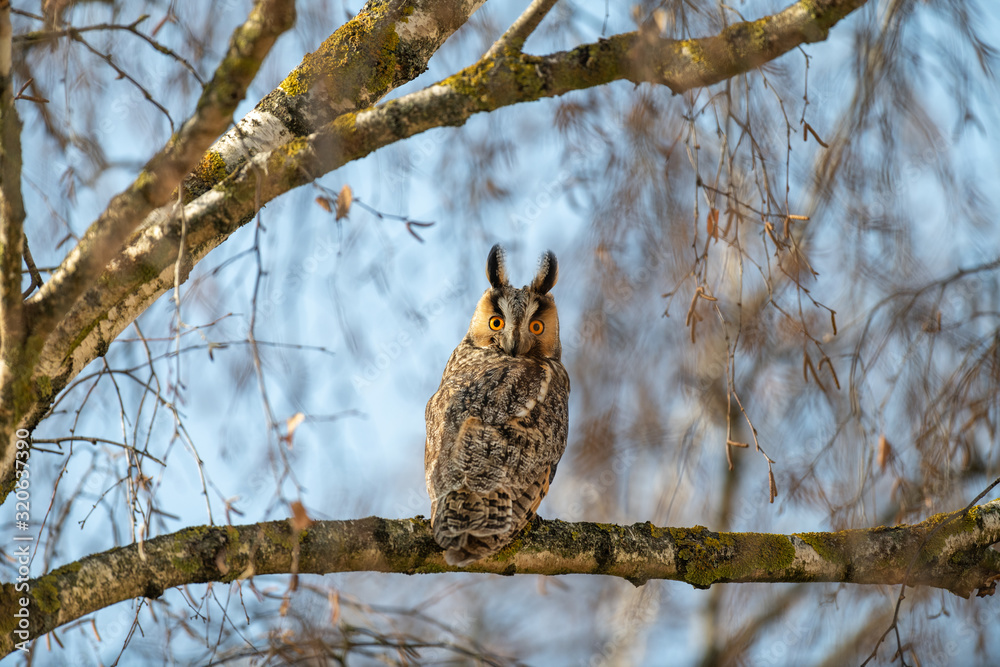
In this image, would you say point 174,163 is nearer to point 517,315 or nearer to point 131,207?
point 131,207

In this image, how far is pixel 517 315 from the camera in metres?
4.05

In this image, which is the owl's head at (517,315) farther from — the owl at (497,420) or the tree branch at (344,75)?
the tree branch at (344,75)

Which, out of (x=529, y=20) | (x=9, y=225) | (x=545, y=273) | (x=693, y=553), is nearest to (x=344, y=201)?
(x=9, y=225)

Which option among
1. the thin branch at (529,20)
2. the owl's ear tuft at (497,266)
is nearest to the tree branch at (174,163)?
the thin branch at (529,20)

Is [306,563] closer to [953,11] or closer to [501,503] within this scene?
[501,503]

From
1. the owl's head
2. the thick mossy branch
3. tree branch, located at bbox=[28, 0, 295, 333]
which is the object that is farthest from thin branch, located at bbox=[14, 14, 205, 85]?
the owl's head

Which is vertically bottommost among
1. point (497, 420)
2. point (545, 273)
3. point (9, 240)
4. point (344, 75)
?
point (9, 240)

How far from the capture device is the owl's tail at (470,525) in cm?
280

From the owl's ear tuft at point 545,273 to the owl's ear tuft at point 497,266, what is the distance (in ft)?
0.60

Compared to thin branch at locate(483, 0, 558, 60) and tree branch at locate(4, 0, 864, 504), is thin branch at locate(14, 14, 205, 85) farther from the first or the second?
thin branch at locate(483, 0, 558, 60)

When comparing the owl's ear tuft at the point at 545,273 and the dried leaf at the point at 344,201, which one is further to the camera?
the owl's ear tuft at the point at 545,273

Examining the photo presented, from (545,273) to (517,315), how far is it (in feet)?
1.54

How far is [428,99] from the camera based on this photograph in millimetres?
2473

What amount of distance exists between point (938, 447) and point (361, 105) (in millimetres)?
2586
